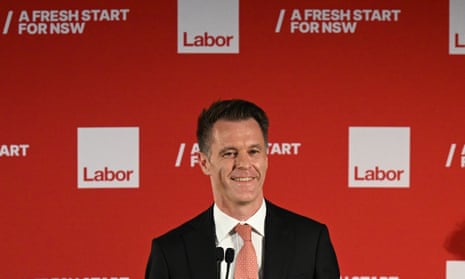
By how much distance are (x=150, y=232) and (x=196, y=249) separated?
1341 mm

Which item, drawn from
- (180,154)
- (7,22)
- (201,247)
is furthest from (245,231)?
(7,22)

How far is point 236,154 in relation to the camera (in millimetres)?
1722

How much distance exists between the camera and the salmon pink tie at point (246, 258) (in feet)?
5.48

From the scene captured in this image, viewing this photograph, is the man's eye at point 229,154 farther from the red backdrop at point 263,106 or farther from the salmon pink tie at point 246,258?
the red backdrop at point 263,106

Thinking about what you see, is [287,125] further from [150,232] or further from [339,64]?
[150,232]

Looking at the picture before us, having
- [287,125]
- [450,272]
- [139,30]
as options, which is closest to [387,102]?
[287,125]

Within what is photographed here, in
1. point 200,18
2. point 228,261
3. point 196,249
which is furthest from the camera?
point 200,18

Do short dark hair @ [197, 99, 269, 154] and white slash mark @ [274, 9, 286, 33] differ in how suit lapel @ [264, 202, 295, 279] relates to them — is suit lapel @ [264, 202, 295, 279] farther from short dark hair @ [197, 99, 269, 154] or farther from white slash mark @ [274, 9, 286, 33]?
white slash mark @ [274, 9, 286, 33]

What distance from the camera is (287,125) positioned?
119 inches

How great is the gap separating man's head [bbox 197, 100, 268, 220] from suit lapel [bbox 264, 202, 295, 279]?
0.06m

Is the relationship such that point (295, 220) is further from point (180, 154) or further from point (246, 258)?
point (180, 154)

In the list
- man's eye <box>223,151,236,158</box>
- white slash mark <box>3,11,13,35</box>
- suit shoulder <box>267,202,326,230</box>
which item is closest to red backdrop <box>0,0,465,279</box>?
white slash mark <box>3,11,13,35</box>

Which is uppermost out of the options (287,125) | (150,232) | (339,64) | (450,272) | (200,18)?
(200,18)

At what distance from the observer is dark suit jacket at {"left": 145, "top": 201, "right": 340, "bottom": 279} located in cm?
170
